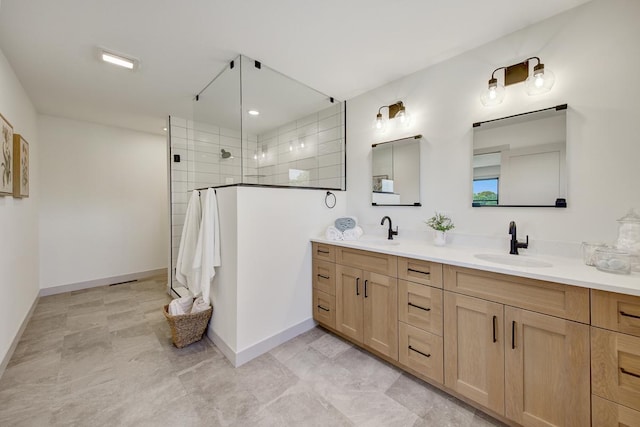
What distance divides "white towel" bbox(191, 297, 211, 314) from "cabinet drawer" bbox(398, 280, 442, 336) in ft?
5.43

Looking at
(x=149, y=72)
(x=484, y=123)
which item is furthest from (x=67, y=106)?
(x=484, y=123)

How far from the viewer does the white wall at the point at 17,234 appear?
1916 millimetres

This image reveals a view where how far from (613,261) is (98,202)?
5372mm

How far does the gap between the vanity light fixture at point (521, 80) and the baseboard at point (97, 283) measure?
4.98 meters

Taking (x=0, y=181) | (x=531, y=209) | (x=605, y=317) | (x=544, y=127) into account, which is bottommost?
(x=605, y=317)

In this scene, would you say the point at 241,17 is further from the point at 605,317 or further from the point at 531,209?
the point at 605,317

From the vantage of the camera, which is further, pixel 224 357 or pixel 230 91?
pixel 230 91

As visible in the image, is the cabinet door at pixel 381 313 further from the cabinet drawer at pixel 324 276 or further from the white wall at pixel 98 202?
the white wall at pixel 98 202

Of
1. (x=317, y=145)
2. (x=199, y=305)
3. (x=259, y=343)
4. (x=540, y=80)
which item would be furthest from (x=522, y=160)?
(x=199, y=305)

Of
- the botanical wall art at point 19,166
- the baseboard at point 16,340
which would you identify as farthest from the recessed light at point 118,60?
the baseboard at point 16,340

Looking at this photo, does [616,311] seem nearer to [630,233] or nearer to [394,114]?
[630,233]

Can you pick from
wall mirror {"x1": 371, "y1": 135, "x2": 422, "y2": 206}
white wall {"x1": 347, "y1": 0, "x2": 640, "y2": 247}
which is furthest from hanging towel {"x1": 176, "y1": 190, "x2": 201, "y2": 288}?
white wall {"x1": 347, "y1": 0, "x2": 640, "y2": 247}

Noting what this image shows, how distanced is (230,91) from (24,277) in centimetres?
280

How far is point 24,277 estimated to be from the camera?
8.25 ft
